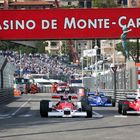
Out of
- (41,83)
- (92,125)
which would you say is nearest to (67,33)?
(92,125)

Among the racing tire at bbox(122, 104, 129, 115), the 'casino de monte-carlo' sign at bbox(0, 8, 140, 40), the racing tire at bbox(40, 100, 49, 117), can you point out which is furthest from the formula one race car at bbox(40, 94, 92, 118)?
the 'casino de monte-carlo' sign at bbox(0, 8, 140, 40)

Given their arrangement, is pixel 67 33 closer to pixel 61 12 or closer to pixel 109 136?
pixel 61 12

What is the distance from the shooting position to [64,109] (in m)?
20.0

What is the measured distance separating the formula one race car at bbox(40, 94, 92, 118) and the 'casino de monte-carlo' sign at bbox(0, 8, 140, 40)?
7.32 meters

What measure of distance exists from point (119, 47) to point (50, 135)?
88.3 m

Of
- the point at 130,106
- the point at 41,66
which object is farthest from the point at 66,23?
the point at 41,66

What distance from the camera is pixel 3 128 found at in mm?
15469

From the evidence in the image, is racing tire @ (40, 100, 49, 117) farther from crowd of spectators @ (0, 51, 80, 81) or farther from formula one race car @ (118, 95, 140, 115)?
crowd of spectators @ (0, 51, 80, 81)

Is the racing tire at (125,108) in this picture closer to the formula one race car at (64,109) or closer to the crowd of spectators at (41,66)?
the formula one race car at (64,109)

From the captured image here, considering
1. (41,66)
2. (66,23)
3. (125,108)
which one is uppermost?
(41,66)

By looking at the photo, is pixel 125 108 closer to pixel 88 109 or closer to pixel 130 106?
pixel 130 106

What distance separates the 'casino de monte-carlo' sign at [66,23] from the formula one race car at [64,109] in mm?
7319

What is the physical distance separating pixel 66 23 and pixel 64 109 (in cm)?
800

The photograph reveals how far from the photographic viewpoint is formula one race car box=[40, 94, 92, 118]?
19.9 meters
